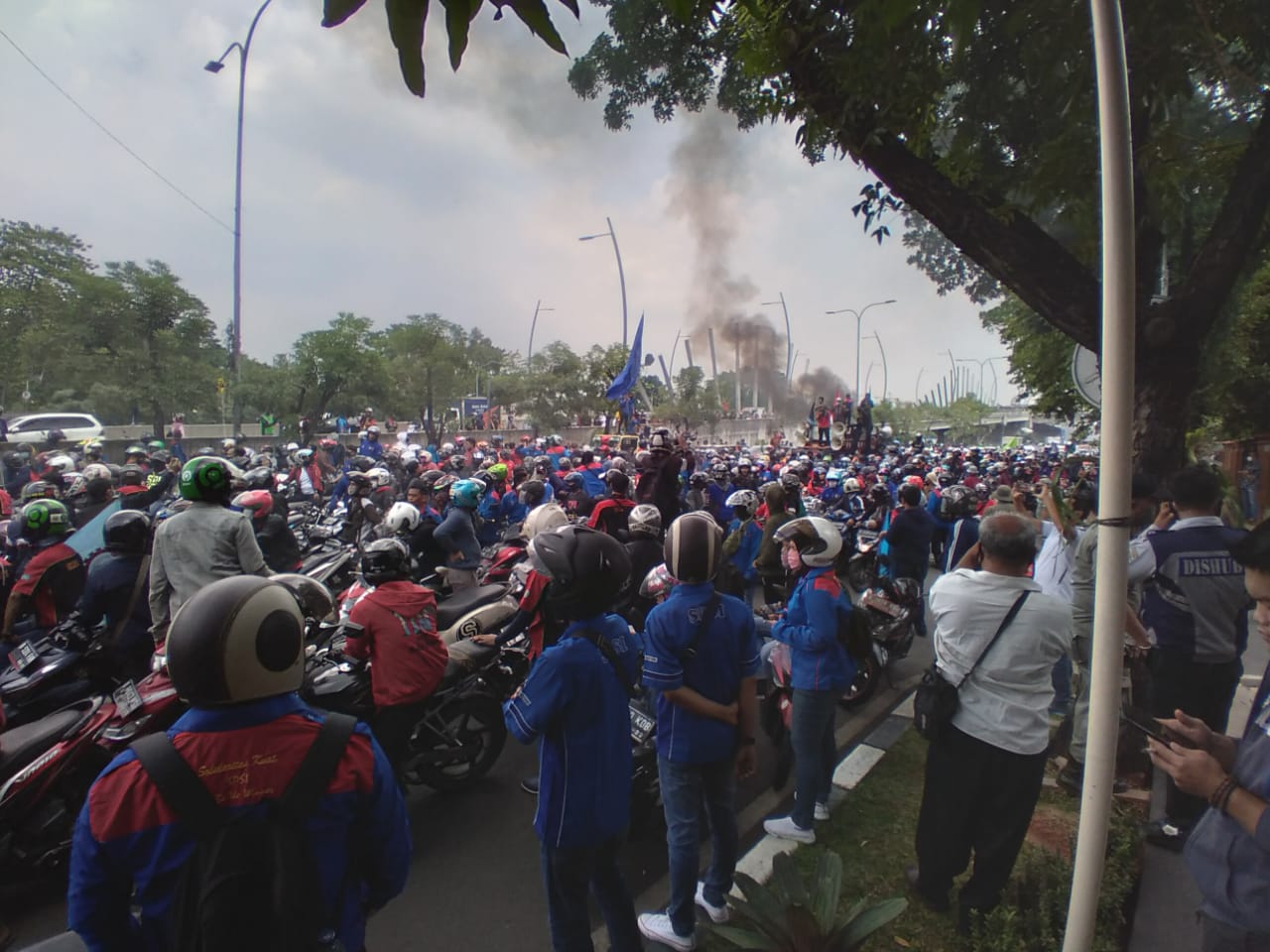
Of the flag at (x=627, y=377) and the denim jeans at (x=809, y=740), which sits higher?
the flag at (x=627, y=377)

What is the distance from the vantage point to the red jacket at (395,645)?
372cm

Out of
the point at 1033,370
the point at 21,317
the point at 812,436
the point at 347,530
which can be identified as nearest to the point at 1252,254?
the point at 347,530

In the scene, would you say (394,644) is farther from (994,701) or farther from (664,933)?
(994,701)

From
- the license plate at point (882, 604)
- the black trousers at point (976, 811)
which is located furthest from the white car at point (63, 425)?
the black trousers at point (976, 811)

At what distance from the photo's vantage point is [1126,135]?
5.49 ft

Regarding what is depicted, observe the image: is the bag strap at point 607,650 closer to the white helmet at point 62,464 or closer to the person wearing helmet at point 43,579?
the person wearing helmet at point 43,579

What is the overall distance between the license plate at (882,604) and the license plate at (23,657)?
5.91m

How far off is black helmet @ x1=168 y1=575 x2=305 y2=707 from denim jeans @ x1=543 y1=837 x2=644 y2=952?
51.3 inches

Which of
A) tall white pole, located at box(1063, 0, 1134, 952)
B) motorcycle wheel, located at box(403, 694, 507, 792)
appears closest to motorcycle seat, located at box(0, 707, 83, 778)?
motorcycle wheel, located at box(403, 694, 507, 792)

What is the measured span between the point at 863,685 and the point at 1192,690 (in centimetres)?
230

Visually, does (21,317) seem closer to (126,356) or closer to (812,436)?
(126,356)

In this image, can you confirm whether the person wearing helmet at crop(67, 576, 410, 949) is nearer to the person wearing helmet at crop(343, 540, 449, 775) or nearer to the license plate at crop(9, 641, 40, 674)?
the person wearing helmet at crop(343, 540, 449, 775)

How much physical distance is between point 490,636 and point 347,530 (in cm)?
506

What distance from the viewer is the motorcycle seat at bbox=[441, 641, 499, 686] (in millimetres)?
4301
